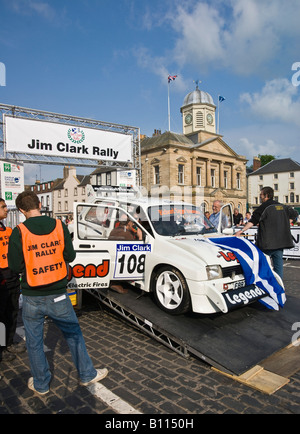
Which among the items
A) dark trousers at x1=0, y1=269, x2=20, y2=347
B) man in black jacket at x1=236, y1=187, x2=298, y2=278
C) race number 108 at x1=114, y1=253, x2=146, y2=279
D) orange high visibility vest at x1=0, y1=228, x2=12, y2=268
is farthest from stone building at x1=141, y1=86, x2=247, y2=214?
dark trousers at x1=0, y1=269, x2=20, y2=347

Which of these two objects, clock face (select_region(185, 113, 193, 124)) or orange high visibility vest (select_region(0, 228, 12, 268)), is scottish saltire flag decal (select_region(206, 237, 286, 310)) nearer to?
orange high visibility vest (select_region(0, 228, 12, 268))

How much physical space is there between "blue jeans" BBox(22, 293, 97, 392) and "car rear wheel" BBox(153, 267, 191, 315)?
5.77 feet

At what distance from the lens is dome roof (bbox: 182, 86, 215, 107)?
55.6 m

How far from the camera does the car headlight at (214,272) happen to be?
449cm

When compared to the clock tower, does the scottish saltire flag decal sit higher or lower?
lower

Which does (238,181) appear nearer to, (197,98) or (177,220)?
(197,98)

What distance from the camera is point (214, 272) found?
455 centimetres

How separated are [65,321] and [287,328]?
3300mm

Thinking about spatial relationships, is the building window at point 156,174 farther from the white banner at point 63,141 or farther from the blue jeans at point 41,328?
the blue jeans at point 41,328

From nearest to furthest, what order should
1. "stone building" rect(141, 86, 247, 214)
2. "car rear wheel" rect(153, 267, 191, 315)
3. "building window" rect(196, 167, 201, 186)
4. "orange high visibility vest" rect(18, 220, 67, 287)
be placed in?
"orange high visibility vest" rect(18, 220, 67, 287) → "car rear wheel" rect(153, 267, 191, 315) → "stone building" rect(141, 86, 247, 214) → "building window" rect(196, 167, 201, 186)

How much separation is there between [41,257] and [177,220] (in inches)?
128

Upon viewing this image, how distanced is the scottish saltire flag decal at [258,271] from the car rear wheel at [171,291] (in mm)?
945

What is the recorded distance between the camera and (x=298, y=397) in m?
3.08
